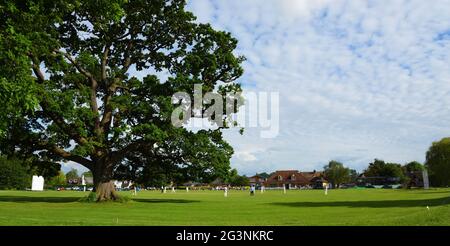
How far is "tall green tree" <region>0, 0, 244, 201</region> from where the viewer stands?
37.6m

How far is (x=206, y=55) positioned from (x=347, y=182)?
152769 millimetres

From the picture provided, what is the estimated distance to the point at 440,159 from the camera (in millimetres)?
104625

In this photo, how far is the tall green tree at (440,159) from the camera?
324 ft

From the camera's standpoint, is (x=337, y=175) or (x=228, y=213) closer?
(x=228, y=213)

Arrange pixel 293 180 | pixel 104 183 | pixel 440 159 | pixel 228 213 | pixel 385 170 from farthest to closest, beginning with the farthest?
pixel 293 180 < pixel 385 170 < pixel 440 159 < pixel 104 183 < pixel 228 213

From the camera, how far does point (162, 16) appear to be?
42.7 meters

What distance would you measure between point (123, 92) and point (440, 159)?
84.1 metres

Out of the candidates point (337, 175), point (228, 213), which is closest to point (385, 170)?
point (337, 175)

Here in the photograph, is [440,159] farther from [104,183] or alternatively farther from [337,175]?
[104,183]

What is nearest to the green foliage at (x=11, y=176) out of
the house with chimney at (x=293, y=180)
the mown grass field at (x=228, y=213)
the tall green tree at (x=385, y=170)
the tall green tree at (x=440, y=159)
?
the house with chimney at (x=293, y=180)

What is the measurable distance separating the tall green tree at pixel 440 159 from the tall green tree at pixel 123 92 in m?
71.7

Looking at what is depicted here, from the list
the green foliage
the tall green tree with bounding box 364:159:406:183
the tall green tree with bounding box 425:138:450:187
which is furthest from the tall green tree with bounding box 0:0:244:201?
the tall green tree with bounding box 364:159:406:183

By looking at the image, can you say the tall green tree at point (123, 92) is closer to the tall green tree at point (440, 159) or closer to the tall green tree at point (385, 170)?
the tall green tree at point (440, 159)
